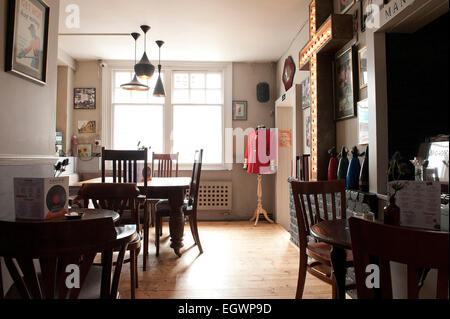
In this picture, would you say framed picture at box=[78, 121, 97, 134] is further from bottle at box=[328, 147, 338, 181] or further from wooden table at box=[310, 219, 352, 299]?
wooden table at box=[310, 219, 352, 299]

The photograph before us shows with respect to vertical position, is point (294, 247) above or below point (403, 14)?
below

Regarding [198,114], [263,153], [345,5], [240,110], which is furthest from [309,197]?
[198,114]

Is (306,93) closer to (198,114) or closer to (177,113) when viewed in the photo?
(198,114)

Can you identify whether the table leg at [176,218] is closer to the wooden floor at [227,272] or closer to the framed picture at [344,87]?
the wooden floor at [227,272]

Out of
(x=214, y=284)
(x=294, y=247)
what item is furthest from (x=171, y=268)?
(x=294, y=247)

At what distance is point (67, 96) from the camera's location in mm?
4562

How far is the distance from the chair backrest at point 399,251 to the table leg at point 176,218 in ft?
7.24

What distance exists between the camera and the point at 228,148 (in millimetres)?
4906

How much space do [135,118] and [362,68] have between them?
381 cm

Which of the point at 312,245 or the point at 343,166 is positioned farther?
the point at 343,166

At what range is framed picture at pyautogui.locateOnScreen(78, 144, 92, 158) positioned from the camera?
4.67 m

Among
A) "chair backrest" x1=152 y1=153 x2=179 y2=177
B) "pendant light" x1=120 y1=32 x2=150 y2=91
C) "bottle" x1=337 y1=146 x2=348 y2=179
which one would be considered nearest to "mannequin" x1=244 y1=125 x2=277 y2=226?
"chair backrest" x1=152 y1=153 x2=179 y2=177

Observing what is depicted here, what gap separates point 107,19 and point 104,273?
133 inches
